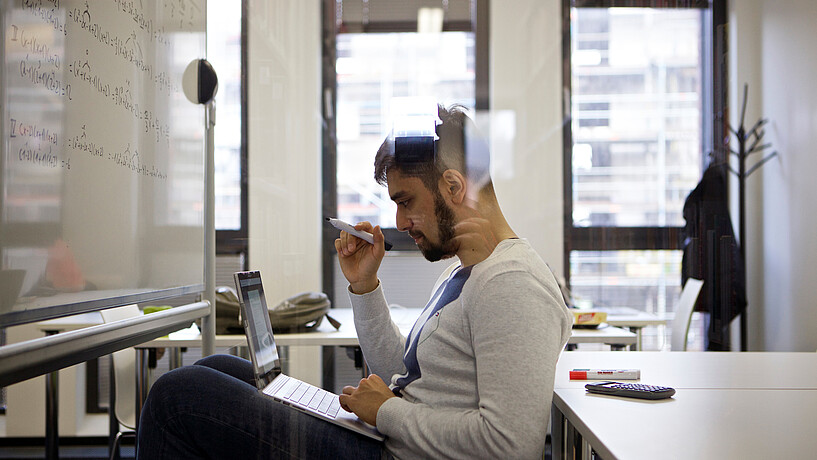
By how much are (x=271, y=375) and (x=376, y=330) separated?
184 millimetres

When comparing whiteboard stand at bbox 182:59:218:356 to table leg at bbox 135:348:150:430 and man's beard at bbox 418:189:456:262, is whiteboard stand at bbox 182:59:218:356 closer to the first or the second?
man's beard at bbox 418:189:456:262

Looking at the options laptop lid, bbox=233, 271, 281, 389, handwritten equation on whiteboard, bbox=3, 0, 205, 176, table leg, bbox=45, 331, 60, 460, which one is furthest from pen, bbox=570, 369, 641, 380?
table leg, bbox=45, 331, 60, 460

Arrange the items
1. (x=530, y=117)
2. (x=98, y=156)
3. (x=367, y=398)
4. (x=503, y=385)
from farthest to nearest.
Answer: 1. (x=530, y=117)
2. (x=98, y=156)
3. (x=367, y=398)
4. (x=503, y=385)

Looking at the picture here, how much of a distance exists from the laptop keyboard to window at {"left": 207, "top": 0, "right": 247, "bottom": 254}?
0.24m

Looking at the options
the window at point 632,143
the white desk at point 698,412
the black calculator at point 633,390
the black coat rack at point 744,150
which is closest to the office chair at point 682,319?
the window at point 632,143

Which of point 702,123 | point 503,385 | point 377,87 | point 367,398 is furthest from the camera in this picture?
point 702,123

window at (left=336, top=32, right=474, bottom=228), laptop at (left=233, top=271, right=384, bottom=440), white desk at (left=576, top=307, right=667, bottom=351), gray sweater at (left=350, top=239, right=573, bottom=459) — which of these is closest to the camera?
gray sweater at (left=350, top=239, right=573, bottom=459)

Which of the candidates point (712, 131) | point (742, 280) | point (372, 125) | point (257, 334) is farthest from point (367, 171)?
point (712, 131)

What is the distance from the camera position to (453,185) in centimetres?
95

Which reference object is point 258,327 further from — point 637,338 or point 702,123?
point 702,123

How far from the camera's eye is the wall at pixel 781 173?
6.42ft

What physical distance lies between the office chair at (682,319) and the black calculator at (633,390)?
1.23 meters

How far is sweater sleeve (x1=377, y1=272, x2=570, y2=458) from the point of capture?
0.78 metres

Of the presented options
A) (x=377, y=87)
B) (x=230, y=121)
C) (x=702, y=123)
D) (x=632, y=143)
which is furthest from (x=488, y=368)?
(x=632, y=143)
